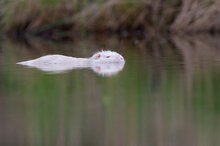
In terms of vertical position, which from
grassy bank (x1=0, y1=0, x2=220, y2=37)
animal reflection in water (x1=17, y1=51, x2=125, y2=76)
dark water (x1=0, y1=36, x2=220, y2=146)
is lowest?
dark water (x1=0, y1=36, x2=220, y2=146)

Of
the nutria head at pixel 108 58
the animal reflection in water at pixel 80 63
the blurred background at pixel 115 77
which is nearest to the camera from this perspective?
the blurred background at pixel 115 77

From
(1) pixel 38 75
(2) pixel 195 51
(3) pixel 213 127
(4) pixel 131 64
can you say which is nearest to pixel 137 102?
(3) pixel 213 127

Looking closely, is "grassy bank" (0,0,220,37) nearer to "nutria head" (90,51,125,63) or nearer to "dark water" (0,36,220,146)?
"dark water" (0,36,220,146)

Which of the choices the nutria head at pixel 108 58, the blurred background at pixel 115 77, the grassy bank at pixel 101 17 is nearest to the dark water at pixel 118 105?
the blurred background at pixel 115 77

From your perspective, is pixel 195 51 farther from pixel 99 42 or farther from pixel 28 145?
pixel 28 145

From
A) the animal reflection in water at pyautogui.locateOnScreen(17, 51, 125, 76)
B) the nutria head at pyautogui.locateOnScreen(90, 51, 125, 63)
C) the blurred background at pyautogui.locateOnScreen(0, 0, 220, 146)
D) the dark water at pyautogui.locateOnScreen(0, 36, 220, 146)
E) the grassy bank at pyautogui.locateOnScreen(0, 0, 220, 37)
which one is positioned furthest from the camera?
the grassy bank at pyautogui.locateOnScreen(0, 0, 220, 37)

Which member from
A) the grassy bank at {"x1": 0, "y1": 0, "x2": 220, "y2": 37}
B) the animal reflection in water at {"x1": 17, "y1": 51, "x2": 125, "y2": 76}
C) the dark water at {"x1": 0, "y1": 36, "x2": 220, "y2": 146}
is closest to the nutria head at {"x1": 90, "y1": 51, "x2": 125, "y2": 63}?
the animal reflection in water at {"x1": 17, "y1": 51, "x2": 125, "y2": 76}

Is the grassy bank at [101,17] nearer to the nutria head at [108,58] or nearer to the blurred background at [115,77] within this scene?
the blurred background at [115,77]
